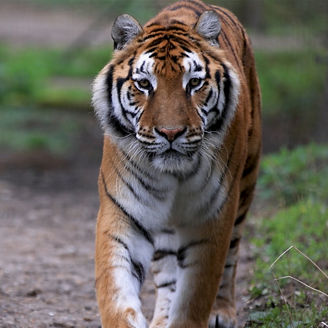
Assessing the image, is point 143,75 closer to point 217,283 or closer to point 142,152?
point 142,152

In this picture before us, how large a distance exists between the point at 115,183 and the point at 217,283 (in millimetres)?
681

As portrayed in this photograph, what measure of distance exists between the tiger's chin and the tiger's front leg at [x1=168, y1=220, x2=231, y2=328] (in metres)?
0.37

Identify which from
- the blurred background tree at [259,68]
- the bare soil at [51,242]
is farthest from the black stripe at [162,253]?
the blurred background tree at [259,68]

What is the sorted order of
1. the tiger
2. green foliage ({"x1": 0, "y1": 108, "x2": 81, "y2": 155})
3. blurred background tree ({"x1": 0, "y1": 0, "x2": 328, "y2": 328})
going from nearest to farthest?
the tiger, blurred background tree ({"x1": 0, "y1": 0, "x2": 328, "y2": 328}), green foliage ({"x1": 0, "y1": 108, "x2": 81, "y2": 155})

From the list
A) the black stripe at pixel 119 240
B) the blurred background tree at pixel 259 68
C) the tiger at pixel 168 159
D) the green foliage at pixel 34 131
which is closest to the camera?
the tiger at pixel 168 159

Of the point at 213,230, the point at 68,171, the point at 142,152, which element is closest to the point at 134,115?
the point at 142,152

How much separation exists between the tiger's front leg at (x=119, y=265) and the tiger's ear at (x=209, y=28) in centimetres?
85

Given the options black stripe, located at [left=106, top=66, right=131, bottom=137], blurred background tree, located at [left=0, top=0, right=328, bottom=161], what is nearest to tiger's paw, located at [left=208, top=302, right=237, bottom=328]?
black stripe, located at [left=106, top=66, right=131, bottom=137]

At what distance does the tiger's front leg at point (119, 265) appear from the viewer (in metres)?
3.36

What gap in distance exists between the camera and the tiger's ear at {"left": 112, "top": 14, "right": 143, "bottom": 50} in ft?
11.6

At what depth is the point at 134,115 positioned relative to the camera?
3.42m

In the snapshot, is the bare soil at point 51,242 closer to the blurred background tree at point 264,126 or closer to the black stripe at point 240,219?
the blurred background tree at point 264,126

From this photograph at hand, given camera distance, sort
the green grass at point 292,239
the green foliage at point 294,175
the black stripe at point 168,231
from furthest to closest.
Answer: the green foliage at point 294,175, the green grass at point 292,239, the black stripe at point 168,231

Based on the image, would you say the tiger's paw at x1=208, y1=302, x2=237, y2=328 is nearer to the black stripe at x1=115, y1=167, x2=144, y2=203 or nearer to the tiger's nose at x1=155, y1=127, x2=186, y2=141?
the black stripe at x1=115, y1=167, x2=144, y2=203
